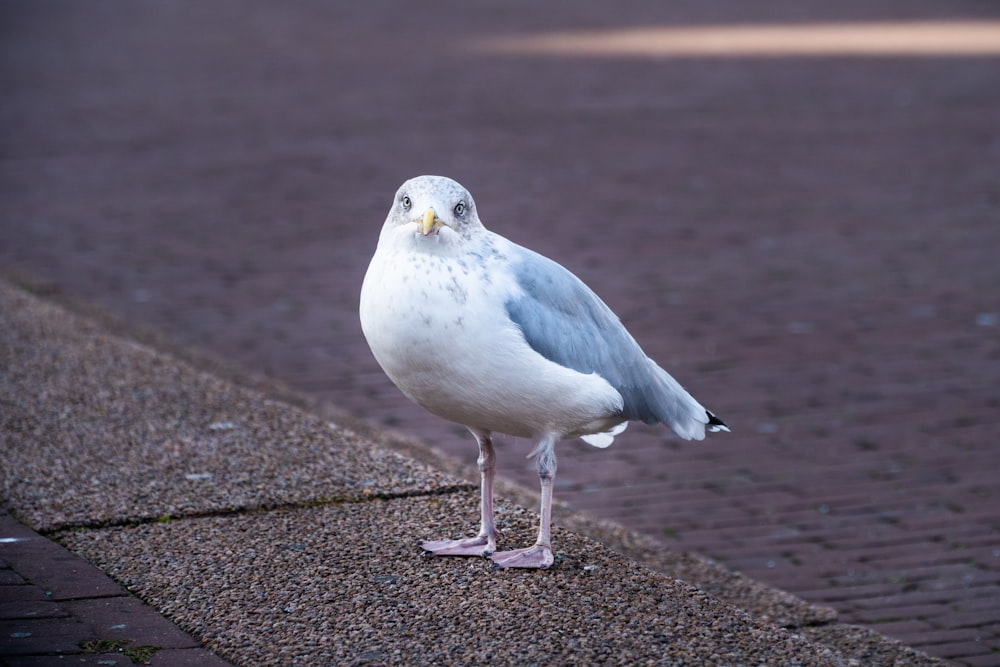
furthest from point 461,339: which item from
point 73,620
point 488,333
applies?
point 73,620

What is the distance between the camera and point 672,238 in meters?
9.12

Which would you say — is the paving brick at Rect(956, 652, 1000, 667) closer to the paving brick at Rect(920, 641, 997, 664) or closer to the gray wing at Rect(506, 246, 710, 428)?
the paving brick at Rect(920, 641, 997, 664)

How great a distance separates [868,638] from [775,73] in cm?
1255

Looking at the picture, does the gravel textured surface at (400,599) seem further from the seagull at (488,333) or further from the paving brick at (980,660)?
the paving brick at (980,660)

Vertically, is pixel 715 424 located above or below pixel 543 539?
above

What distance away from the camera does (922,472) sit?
555cm

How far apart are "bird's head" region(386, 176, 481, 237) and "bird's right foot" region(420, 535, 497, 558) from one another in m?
0.86

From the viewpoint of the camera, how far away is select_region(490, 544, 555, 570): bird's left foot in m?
3.63

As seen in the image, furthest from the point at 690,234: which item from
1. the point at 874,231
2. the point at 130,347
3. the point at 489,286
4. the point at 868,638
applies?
the point at 489,286

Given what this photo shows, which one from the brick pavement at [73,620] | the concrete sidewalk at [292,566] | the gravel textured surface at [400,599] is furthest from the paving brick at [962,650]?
the brick pavement at [73,620]

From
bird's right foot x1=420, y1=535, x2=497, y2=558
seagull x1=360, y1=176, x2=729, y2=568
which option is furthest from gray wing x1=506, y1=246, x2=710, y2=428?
bird's right foot x1=420, y1=535, x2=497, y2=558

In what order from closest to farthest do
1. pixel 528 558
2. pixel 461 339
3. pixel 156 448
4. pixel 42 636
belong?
pixel 42 636, pixel 461 339, pixel 528 558, pixel 156 448

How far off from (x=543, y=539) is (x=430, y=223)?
3.06 ft

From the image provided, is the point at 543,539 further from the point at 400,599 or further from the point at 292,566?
the point at 292,566
